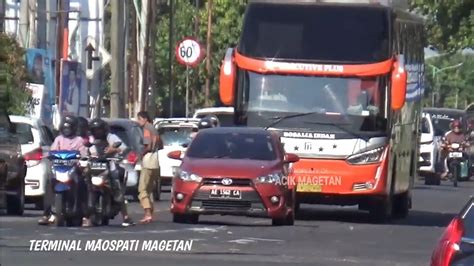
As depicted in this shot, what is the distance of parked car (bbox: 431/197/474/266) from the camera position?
441 inches

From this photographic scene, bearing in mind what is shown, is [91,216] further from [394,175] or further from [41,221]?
[394,175]

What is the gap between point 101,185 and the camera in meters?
23.5

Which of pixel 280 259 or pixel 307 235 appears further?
pixel 307 235

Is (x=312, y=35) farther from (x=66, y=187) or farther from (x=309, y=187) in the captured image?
(x=66, y=187)

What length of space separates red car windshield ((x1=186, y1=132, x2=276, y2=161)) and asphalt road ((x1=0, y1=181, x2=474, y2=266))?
1021 mm

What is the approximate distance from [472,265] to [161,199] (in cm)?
2390

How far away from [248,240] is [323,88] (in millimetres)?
5816

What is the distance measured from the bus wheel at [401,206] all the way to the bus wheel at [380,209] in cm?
209

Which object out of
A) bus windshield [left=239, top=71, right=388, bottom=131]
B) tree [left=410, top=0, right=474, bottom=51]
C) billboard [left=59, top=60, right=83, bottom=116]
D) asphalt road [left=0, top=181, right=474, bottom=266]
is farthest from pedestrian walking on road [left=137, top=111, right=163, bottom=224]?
tree [left=410, top=0, right=474, bottom=51]

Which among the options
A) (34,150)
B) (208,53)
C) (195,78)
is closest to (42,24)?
(208,53)

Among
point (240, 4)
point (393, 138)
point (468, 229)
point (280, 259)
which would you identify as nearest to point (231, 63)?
point (393, 138)

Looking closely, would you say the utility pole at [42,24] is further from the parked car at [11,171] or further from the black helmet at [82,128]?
the black helmet at [82,128]

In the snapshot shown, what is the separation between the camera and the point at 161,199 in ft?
114

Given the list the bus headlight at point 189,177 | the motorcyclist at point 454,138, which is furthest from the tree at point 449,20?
the bus headlight at point 189,177
